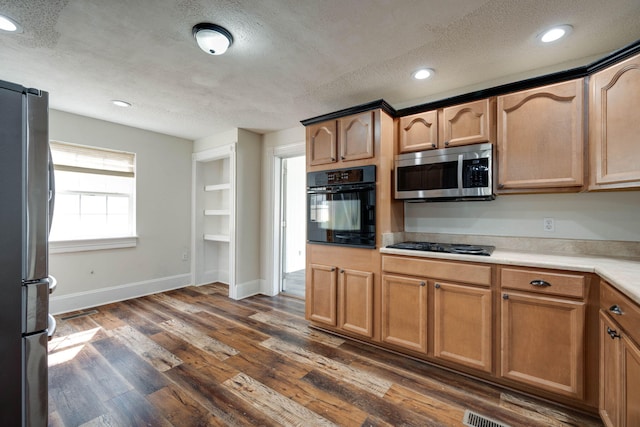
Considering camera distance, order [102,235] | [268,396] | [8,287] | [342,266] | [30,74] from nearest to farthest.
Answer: [8,287] < [268,396] < [30,74] < [342,266] < [102,235]

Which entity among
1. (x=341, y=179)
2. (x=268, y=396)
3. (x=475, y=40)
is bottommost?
(x=268, y=396)

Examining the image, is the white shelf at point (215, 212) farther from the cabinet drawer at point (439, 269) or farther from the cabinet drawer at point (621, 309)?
the cabinet drawer at point (621, 309)

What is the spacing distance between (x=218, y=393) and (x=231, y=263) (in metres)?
2.25

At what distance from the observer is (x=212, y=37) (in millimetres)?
1810

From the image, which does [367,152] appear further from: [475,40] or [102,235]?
[102,235]

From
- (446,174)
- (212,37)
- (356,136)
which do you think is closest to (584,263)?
(446,174)

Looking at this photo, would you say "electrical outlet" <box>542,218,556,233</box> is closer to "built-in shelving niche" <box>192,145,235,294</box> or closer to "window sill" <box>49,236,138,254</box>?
"built-in shelving niche" <box>192,145,235,294</box>

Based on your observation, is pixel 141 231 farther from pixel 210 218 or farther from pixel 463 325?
pixel 463 325

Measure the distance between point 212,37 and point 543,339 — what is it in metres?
2.89

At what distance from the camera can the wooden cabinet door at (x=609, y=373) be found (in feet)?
4.50

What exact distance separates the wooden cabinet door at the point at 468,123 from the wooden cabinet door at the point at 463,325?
3.88 feet

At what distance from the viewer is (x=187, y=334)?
2807 mm

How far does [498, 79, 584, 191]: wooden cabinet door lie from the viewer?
1934 mm

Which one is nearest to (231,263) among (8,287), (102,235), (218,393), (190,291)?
(190,291)
